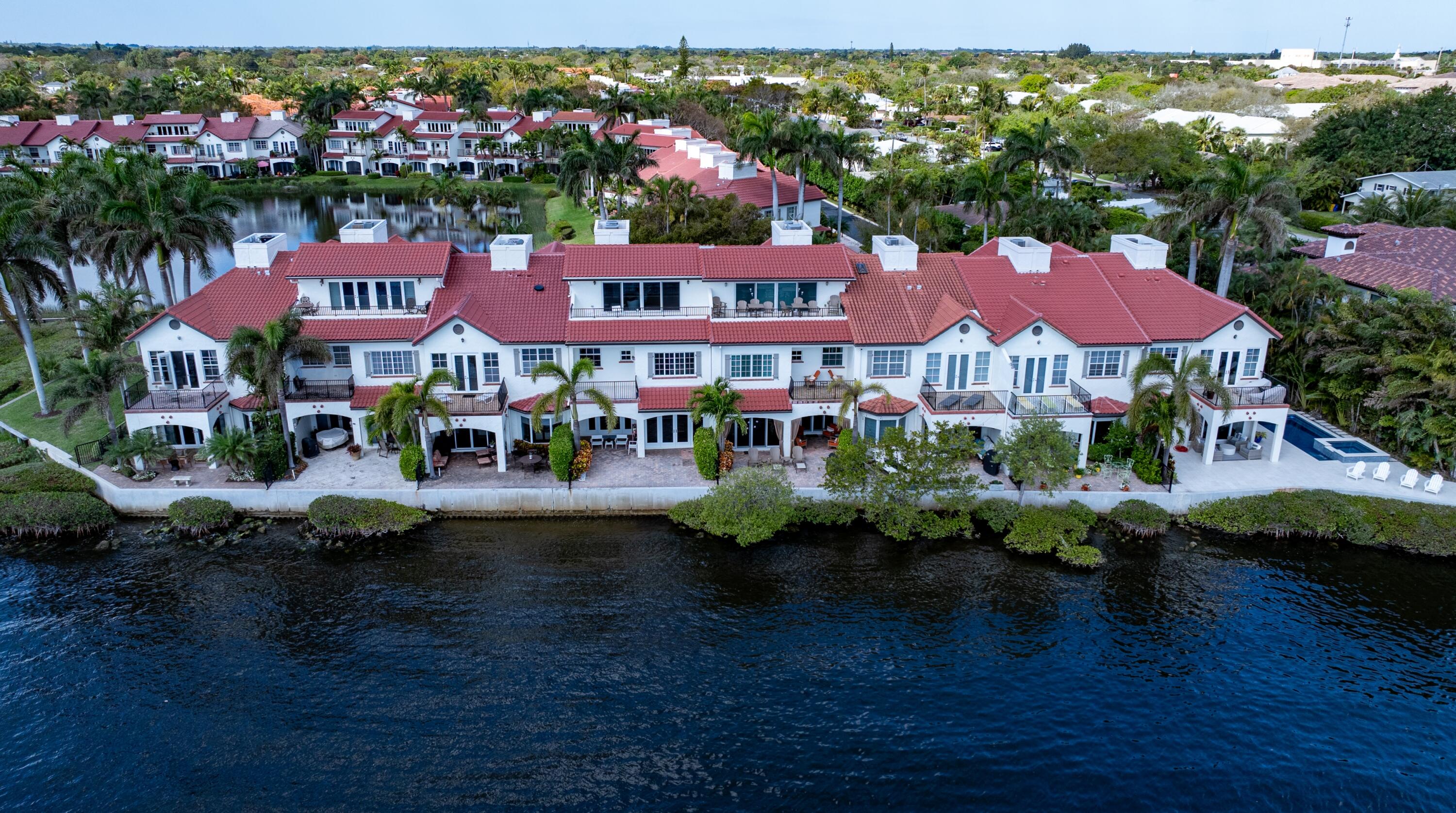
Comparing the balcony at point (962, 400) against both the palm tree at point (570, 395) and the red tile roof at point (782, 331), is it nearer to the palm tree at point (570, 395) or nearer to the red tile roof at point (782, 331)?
the red tile roof at point (782, 331)

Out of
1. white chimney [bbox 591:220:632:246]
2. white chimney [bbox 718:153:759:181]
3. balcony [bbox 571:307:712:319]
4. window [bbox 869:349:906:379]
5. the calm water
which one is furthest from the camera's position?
white chimney [bbox 718:153:759:181]

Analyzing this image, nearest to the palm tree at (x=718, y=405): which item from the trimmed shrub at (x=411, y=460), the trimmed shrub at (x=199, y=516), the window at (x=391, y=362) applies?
the trimmed shrub at (x=411, y=460)

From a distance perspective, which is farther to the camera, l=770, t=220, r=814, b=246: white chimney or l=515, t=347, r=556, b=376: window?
l=770, t=220, r=814, b=246: white chimney

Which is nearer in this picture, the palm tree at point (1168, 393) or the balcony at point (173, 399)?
the palm tree at point (1168, 393)

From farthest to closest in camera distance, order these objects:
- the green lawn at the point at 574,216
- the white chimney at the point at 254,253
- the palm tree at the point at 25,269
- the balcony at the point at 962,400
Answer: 1. the green lawn at the point at 574,216
2. the white chimney at the point at 254,253
3. the palm tree at the point at 25,269
4. the balcony at the point at 962,400

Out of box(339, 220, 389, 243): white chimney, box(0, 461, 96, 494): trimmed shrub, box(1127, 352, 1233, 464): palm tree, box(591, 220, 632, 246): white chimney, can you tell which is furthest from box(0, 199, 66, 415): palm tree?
box(1127, 352, 1233, 464): palm tree

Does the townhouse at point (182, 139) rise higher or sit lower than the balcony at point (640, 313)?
higher

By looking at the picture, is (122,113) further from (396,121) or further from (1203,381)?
(1203,381)

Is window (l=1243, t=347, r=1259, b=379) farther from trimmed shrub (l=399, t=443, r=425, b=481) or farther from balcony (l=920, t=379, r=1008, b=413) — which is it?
trimmed shrub (l=399, t=443, r=425, b=481)
